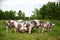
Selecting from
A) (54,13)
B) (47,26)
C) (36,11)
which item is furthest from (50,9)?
(47,26)

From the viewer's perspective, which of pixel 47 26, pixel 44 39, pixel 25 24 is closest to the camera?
pixel 44 39

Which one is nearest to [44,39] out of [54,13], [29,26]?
[29,26]

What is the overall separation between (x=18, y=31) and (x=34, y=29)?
1.60 metres

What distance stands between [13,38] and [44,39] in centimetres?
202

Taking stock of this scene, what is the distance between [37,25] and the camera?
20.2m

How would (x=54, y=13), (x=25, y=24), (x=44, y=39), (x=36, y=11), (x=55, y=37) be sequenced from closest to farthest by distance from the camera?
(x=44, y=39), (x=55, y=37), (x=25, y=24), (x=54, y=13), (x=36, y=11)

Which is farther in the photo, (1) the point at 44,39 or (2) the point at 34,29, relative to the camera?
(2) the point at 34,29

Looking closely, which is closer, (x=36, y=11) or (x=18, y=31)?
(x=18, y=31)

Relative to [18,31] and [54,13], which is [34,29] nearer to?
[18,31]

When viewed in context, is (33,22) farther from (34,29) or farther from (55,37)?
(55,37)

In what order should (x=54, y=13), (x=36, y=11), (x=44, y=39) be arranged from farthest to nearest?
(x=36, y=11)
(x=54, y=13)
(x=44, y=39)

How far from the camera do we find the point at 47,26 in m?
21.2

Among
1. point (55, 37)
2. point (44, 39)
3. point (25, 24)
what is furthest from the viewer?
point (25, 24)

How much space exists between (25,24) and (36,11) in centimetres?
4052
